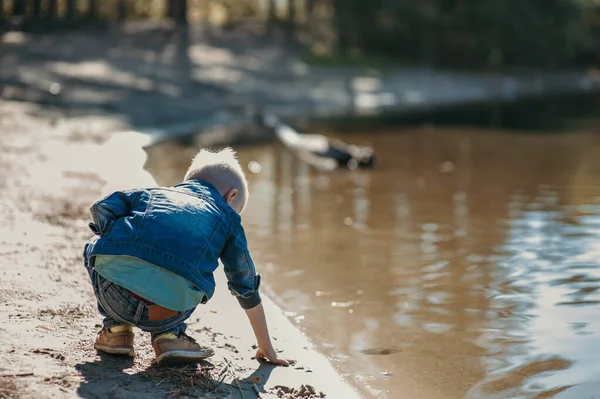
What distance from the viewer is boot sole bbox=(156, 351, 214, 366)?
13.9ft

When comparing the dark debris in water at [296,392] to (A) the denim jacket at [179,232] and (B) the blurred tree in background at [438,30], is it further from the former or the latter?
(B) the blurred tree in background at [438,30]

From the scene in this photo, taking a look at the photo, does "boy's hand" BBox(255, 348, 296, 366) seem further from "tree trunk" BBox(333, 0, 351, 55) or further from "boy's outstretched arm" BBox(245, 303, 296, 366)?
"tree trunk" BBox(333, 0, 351, 55)

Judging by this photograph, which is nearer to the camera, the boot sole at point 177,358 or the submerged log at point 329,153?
the boot sole at point 177,358

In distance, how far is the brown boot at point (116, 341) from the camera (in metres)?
4.31

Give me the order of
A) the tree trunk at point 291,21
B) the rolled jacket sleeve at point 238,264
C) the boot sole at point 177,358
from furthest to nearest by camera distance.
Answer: the tree trunk at point 291,21 < the rolled jacket sleeve at point 238,264 < the boot sole at point 177,358

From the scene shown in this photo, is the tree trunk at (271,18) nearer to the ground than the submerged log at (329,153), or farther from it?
farther from it

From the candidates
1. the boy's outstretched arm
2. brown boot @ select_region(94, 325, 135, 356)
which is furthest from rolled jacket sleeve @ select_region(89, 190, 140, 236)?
the boy's outstretched arm

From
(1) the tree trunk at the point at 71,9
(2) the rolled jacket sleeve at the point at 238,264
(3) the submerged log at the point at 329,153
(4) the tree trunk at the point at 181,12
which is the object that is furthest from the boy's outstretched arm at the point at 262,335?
(1) the tree trunk at the point at 71,9

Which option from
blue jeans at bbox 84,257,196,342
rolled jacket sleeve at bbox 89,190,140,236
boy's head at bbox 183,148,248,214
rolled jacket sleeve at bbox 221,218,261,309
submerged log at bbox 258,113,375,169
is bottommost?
submerged log at bbox 258,113,375,169

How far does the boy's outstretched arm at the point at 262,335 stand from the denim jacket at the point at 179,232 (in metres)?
0.13

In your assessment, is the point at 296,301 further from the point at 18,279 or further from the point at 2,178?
the point at 2,178

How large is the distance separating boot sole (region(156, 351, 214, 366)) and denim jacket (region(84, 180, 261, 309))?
1.02 ft

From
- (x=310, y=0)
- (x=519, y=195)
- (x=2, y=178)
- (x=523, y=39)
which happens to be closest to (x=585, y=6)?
(x=523, y=39)

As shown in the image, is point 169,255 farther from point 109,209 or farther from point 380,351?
point 380,351
